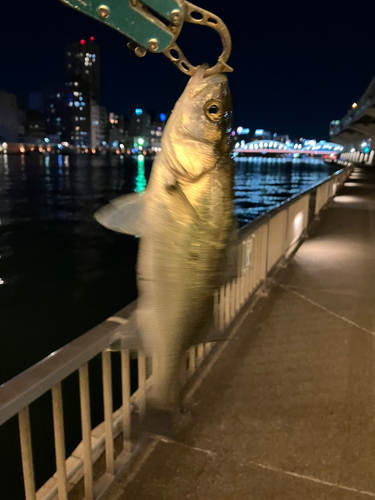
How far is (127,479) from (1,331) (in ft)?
29.1

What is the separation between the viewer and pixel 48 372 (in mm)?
1941

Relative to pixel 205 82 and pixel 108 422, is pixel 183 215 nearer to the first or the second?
pixel 205 82

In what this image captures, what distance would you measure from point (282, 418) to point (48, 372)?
222 cm

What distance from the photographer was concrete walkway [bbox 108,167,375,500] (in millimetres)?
2775

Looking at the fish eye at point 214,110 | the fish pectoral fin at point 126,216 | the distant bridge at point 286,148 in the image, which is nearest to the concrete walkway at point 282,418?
the fish pectoral fin at point 126,216

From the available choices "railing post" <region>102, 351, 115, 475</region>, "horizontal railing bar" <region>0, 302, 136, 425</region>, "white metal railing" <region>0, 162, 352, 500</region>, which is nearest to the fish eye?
"white metal railing" <region>0, 162, 352, 500</region>

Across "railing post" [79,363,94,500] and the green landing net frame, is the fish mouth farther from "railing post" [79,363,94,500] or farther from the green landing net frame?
"railing post" [79,363,94,500]

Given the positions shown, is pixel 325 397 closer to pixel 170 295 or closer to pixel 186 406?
pixel 186 406

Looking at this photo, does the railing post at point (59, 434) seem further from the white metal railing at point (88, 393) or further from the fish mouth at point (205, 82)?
the fish mouth at point (205, 82)

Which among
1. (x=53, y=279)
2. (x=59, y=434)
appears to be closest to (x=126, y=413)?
(x=59, y=434)

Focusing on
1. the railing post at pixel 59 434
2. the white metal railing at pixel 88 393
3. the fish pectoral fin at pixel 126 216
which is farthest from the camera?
the railing post at pixel 59 434

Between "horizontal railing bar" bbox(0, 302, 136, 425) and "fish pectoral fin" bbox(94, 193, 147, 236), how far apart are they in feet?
2.66

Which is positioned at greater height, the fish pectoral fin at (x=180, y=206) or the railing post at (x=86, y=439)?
the fish pectoral fin at (x=180, y=206)

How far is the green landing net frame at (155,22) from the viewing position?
146 cm
